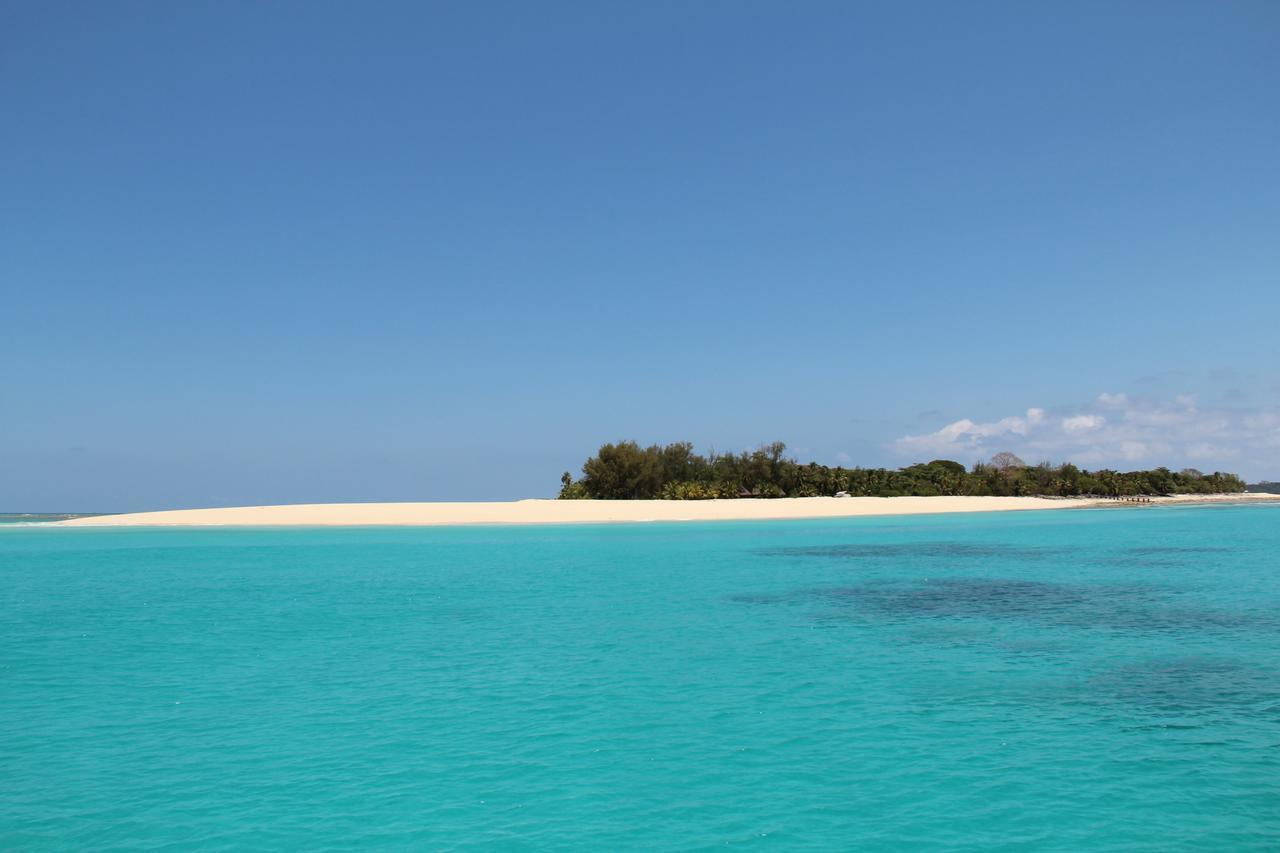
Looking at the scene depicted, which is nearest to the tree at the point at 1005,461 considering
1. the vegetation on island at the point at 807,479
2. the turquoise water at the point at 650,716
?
the vegetation on island at the point at 807,479

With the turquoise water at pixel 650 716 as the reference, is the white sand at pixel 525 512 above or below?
above

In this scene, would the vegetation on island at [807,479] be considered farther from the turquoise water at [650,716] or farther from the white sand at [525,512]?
the turquoise water at [650,716]

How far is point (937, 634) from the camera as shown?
20766 millimetres

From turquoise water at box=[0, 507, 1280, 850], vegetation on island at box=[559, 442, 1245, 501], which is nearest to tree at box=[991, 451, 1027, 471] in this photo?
vegetation on island at box=[559, 442, 1245, 501]

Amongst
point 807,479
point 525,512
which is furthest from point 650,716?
point 807,479

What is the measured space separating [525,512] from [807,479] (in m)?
51.8

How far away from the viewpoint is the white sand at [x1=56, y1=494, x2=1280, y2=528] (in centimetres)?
8700

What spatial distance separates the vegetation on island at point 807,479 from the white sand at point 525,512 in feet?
33.6

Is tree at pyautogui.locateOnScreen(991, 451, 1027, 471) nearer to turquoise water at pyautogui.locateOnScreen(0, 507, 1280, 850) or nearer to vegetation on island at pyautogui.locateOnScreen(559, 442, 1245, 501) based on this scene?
vegetation on island at pyautogui.locateOnScreen(559, 442, 1245, 501)

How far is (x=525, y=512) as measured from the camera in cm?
9156

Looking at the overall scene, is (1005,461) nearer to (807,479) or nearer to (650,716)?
(807,479)

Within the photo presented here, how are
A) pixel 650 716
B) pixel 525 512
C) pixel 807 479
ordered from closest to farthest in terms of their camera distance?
pixel 650 716
pixel 525 512
pixel 807 479

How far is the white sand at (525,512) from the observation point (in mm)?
87000

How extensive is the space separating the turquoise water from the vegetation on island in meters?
79.7
